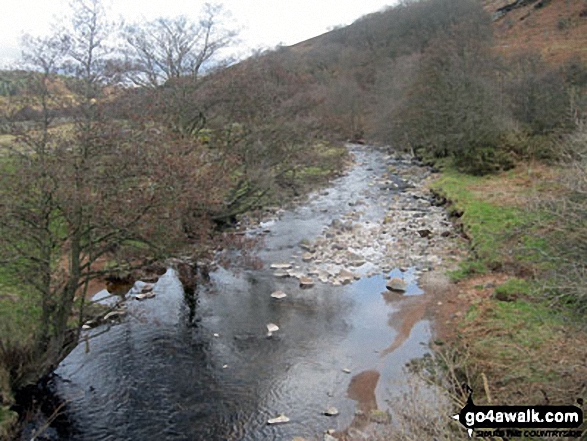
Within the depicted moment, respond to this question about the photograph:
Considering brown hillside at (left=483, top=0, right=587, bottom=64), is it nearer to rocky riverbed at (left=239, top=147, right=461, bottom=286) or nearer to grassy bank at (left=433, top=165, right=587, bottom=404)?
rocky riverbed at (left=239, top=147, right=461, bottom=286)

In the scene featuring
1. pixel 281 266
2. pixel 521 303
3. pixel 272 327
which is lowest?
pixel 521 303

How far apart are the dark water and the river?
0.09 ft

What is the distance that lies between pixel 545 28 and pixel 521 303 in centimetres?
6548

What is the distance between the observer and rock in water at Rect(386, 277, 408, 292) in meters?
16.0

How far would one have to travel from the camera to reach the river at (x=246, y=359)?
31.4 feet

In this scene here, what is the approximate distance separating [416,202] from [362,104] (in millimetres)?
28598

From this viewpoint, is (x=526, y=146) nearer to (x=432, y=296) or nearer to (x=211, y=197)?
(x=432, y=296)

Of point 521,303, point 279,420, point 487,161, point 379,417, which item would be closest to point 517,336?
point 521,303

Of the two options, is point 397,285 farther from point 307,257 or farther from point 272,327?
point 272,327

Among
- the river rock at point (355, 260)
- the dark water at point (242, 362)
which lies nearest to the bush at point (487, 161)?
the river rock at point (355, 260)

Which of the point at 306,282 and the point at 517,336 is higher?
the point at 306,282

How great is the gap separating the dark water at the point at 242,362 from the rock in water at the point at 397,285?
0.97 feet

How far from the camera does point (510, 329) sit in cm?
1178

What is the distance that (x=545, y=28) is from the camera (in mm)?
65562
